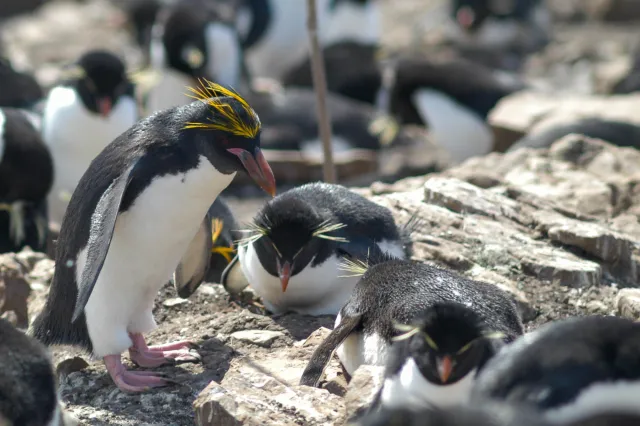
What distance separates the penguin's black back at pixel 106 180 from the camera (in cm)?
366

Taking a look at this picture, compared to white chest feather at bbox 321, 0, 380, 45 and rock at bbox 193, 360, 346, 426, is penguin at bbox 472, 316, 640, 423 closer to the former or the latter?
rock at bbox 193, 360, 346, 426

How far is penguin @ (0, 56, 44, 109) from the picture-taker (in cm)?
740

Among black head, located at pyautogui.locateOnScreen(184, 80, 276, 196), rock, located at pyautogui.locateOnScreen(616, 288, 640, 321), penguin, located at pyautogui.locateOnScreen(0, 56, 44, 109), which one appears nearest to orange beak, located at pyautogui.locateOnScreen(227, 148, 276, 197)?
black head, located at pyautogui.locateOnScreen(184, 80, 276, 196)

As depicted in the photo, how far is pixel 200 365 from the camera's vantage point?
3.94 m

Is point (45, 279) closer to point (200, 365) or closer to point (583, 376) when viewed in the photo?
point (200, 365)

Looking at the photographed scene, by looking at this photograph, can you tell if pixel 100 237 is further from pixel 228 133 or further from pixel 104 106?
pixel 104 106

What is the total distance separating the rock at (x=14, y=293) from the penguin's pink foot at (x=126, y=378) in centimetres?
95

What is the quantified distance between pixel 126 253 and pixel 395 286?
0.93 metres

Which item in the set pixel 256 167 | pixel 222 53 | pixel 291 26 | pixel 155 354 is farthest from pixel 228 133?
pixel 291 26

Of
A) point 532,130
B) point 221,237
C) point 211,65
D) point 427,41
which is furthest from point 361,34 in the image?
point 221,237

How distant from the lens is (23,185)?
6.23 meters

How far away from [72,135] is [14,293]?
2.21m

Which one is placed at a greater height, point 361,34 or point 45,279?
point 361,34

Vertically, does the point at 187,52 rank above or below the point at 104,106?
above
